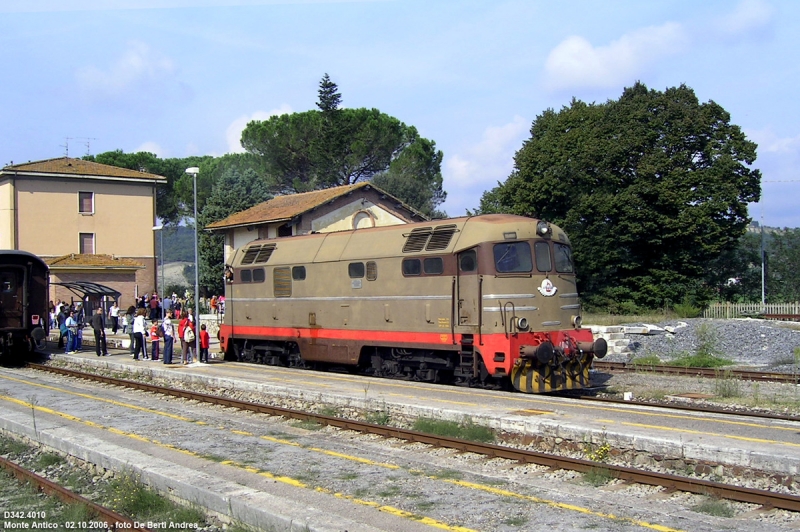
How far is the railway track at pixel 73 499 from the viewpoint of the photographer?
23.7ft

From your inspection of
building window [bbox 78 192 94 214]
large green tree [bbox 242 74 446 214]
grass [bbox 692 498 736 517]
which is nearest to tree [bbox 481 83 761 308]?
large green tree [bbox 242 74 446 214]

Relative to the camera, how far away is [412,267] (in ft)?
53.5

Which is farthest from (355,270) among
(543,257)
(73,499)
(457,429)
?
(73,499)

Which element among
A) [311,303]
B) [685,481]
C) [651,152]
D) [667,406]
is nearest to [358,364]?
[311,303]

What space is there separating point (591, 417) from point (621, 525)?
→ 4.64 metres

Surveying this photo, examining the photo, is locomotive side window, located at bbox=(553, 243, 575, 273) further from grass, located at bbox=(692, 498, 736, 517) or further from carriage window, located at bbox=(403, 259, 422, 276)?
grass, located at bbox=(692, 498, 736, 517)

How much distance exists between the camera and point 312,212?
39.5m

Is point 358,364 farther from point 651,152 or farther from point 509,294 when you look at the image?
point 651,152

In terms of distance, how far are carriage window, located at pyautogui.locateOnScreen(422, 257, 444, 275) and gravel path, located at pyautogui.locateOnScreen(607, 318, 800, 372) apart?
29.5 feet

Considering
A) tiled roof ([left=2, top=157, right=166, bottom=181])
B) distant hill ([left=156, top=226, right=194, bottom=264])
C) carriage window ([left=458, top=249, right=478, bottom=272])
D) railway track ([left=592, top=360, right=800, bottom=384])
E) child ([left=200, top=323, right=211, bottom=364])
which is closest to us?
carriage window ([left=458, top=249, right=478, bottom=272])

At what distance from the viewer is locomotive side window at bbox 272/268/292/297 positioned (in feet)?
65.4

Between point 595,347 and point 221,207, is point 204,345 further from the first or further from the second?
point 221,207

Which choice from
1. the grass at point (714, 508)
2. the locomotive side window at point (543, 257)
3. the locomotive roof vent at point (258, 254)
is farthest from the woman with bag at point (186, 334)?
the grass at point (714, 508)

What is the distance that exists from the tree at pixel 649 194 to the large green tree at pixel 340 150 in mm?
16402
